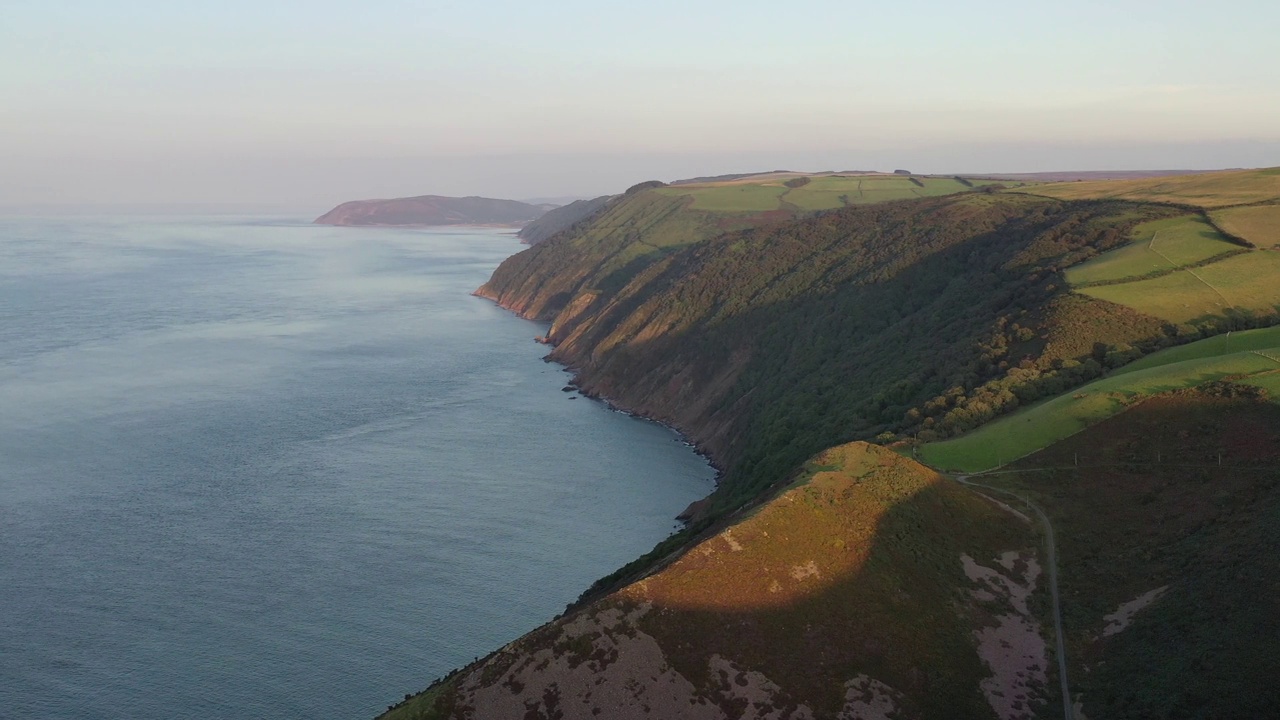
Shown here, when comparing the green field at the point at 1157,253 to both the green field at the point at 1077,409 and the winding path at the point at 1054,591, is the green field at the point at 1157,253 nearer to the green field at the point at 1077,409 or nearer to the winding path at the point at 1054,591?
the green field at the point at 1077,409

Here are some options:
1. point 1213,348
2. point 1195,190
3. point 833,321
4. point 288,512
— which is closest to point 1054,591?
point 1213,348

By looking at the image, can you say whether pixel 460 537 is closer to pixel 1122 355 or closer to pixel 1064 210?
pixel 1122 355

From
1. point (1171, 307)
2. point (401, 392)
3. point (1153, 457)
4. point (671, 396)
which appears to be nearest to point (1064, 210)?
point (1171, 307)

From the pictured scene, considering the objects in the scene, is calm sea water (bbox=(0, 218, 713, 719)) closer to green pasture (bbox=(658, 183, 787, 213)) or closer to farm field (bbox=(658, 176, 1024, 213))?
green pasture (bbox=(658, 183, 787, 213))

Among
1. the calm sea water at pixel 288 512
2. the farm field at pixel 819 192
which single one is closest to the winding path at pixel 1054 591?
the calm sea water at pixel 288 512

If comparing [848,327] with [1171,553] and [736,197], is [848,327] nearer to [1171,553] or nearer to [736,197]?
[1171,553]
